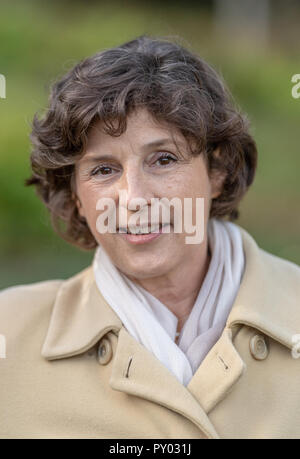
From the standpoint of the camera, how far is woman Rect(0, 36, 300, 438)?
7.50ft

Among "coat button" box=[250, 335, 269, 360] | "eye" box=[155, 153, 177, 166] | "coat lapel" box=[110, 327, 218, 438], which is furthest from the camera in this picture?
"eye" box=[155, 153, 177, 166]

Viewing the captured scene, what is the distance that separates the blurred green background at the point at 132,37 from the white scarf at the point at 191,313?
2.39 metres

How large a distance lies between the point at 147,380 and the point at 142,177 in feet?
2.42

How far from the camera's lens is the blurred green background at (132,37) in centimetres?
687

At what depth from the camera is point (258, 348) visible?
2.36 meters

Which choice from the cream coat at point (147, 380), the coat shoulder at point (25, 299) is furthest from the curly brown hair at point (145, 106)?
the cream coat at point (147, 380)

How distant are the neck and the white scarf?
5 centimetres

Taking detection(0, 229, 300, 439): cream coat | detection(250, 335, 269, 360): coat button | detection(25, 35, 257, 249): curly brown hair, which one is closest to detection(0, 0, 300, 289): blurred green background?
detection(25, 35, 257, 249): curly brown hair

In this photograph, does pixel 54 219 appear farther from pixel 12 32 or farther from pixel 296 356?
pixel 12 32

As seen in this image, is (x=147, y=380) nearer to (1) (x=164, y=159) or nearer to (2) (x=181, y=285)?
(2) (x=181, y=285)

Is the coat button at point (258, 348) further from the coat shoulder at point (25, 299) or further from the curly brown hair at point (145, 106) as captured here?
the coat shoulder at point (25, 299)

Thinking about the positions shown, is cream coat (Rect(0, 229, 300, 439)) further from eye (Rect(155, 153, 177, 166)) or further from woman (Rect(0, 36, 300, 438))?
eye (Rect(155, 153, 177, 166))

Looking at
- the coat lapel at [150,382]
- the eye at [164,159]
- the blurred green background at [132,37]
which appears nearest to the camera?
the coat lapel at [150,382]
